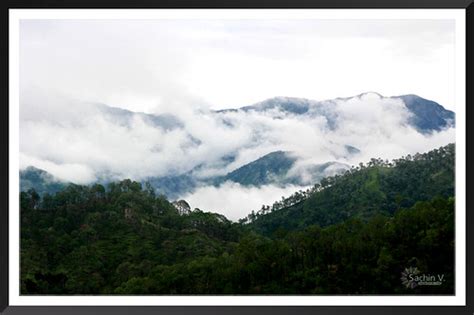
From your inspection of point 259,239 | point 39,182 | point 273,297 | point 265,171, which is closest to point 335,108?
point 265,171

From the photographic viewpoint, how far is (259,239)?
5.35 m

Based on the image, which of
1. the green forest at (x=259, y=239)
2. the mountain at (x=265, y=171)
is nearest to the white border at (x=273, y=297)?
the green forest at (x=259, y=239)

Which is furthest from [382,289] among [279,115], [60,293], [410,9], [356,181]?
[60,293]

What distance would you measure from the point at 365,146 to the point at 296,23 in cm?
115

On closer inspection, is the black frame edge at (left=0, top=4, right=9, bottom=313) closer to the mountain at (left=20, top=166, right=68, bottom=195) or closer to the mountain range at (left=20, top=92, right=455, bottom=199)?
the mountain at (left=20, top=166, right=68, bottom=195)

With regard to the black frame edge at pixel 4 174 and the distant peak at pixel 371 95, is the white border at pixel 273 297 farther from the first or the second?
the distant peak at pixel 371 95

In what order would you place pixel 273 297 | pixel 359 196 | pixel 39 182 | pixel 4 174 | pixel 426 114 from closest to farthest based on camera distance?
pixel 4 174 → pixel 273 297 → pixel 39 182 → pixel 426 114 → pixel 359 196

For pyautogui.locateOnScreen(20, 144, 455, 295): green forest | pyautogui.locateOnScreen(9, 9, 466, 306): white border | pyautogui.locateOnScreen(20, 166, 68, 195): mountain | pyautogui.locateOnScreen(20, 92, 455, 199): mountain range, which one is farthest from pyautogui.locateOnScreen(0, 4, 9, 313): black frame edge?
pyautogui.locateOnScreen(20, 92, 455, 199): mountain range

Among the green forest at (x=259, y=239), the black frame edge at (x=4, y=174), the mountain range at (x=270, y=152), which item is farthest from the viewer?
the mountain range at (x=270, y=152)

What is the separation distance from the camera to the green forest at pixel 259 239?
4.94 meters

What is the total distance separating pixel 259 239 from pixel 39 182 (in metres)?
1.81

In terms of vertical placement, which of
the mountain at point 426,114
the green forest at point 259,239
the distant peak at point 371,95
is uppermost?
the distant peak at point 371,95

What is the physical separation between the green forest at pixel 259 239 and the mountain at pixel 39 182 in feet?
0.16

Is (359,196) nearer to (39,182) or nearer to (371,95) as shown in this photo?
(371,95)
